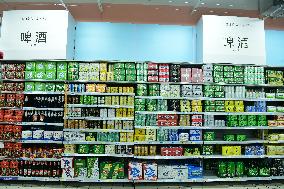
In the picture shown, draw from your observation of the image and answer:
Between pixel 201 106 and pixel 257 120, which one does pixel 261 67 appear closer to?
pixel 257 120

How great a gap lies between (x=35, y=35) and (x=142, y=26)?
2.68 m

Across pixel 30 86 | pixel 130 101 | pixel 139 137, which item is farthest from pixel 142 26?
pixel 30 86

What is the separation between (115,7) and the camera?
6.96 metres

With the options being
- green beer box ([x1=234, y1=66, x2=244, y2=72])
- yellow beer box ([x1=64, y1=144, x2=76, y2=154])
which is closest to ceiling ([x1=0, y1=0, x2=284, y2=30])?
green beer box ([x1=234, y1=66, x2=244, y2=72])

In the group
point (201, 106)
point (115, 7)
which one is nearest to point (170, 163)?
point (201, 106)

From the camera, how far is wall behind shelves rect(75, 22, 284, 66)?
22.3 ft

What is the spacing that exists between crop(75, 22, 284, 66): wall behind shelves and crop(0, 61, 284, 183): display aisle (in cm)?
81

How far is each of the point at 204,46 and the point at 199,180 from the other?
316 cm

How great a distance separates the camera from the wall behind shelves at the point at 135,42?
6.79 meters

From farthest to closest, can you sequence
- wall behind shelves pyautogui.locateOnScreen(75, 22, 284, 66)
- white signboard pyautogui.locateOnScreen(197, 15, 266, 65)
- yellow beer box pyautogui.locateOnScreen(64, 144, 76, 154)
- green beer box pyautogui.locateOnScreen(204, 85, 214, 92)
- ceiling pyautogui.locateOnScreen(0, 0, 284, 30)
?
ceiling pyautogui.locateOnScreen(0, 0, 284, 30)
wall behind shelves pyautogui.locateOnScreen(75, 22, 284, 66)
white signboard pyautogui.locateOnScreen(197, 15, 266, 65)
green beer box pyautogui.locateOnScreen(204, 85, 214, 92)
yellow beer box pyautogui.locateOnScreen(64, 144, 76, 154)

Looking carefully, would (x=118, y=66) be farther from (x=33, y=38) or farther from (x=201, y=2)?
(x=201, y=2)

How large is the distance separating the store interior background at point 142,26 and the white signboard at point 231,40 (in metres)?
0.67

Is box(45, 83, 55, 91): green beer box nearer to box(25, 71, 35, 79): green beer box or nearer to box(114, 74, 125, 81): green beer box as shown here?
box(25, 71, 35, 79): green beer box

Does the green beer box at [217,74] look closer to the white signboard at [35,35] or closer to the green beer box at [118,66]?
the green beer box at [118,66]
